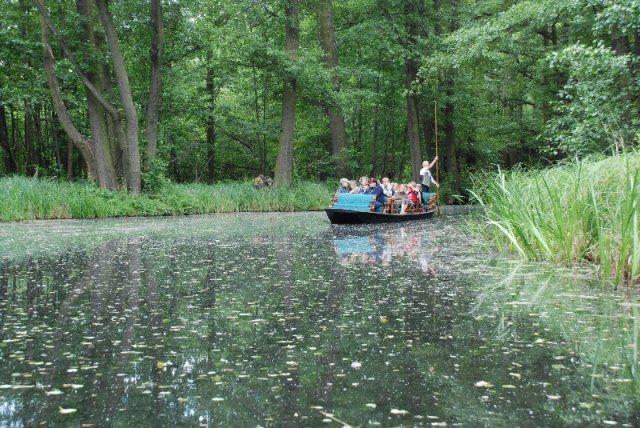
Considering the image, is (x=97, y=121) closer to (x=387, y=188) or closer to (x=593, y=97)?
(x=387, y=188)

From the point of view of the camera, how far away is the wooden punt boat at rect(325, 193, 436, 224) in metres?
14.8

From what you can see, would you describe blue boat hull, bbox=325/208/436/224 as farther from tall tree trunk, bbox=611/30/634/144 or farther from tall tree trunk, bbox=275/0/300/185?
tall tree trunk, bbox=275/0/300/185

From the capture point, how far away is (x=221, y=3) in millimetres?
20344

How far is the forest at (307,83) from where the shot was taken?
1409 cm

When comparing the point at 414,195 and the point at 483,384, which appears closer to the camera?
the point at 483,384

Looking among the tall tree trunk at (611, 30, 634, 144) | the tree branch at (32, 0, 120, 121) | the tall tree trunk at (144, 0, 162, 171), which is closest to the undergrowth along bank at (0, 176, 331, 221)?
the tall tree trunk at (144, 0, 162, 171)

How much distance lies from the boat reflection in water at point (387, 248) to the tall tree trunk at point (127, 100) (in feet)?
24.0

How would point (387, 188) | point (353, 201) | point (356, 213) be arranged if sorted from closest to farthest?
point (356, 213) → point (353, 201) → point (387, 188)

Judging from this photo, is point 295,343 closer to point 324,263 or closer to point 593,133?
point 324,263

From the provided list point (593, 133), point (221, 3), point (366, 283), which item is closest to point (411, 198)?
point (593, 133)

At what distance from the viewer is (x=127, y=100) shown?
671 inches

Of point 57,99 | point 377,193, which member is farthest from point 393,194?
point 57,99

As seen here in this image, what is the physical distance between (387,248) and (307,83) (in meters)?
11.9

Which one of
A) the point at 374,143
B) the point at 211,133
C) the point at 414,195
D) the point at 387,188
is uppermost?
the point at 211,133
